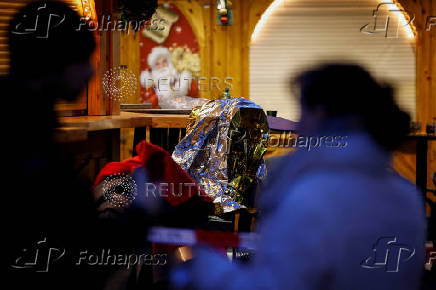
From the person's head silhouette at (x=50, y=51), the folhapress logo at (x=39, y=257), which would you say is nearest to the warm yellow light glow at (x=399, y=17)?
the person's head silhouette at (x=50, y=51)

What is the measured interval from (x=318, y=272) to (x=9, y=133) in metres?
0.90

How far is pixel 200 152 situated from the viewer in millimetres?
2549

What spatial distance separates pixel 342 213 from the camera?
1120mm

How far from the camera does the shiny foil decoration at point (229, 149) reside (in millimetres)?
2420

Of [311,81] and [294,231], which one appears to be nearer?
[294,231]

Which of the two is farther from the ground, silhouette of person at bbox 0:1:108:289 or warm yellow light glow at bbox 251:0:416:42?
warm yellow light glow at bbox 251:0:416:42

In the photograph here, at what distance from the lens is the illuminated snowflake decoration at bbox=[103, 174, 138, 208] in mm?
1604

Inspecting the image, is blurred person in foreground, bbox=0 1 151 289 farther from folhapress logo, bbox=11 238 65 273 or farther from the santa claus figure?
the santa claus figure

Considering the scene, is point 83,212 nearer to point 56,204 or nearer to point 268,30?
point 56,204

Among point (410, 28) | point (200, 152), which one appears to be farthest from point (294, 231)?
point (410, 28)

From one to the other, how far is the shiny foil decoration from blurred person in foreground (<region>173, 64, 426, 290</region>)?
110cm

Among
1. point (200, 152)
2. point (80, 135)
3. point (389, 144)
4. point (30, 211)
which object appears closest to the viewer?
point (389, 144)
